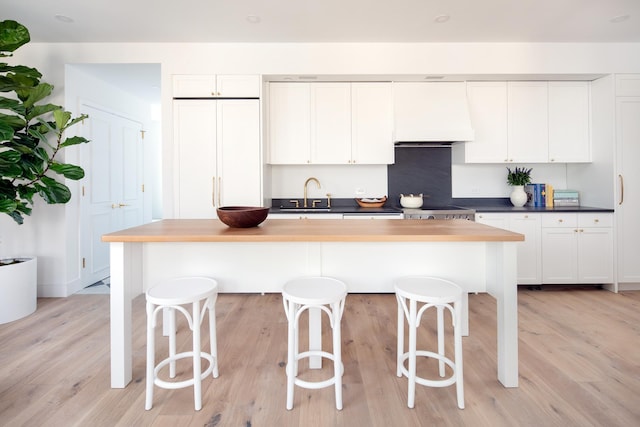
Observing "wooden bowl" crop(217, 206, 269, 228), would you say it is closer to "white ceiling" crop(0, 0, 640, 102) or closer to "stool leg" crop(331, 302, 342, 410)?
"stool leg" crop(331, 302, 342, 410)

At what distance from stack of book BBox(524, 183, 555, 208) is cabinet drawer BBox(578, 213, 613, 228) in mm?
444

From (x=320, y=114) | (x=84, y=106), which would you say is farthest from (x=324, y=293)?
(x=84, y=106)

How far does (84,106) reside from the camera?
4.00 metres

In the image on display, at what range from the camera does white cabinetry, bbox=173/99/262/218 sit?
3723 millimetres

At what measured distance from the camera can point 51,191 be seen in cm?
308

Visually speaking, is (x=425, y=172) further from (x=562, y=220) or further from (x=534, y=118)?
(x=562, y=220)

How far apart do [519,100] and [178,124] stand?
3914 mm

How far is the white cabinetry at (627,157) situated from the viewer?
3.72 metres

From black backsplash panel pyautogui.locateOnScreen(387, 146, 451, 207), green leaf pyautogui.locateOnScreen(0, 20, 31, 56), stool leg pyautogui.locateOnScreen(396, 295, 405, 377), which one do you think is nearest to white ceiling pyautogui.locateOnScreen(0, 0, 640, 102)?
green leaf pyautogui.locateOnScreen(0, 20, 31, 56)

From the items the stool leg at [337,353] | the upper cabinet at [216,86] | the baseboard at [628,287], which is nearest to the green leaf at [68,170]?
the upper cabinet at [216,86]

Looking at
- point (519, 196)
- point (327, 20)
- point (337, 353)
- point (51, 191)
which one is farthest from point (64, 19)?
point (519, 196)

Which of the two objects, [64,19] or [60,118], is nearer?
[60,118]

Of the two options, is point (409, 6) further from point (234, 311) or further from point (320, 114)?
point (234, 311)

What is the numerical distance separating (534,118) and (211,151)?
12.3ft
